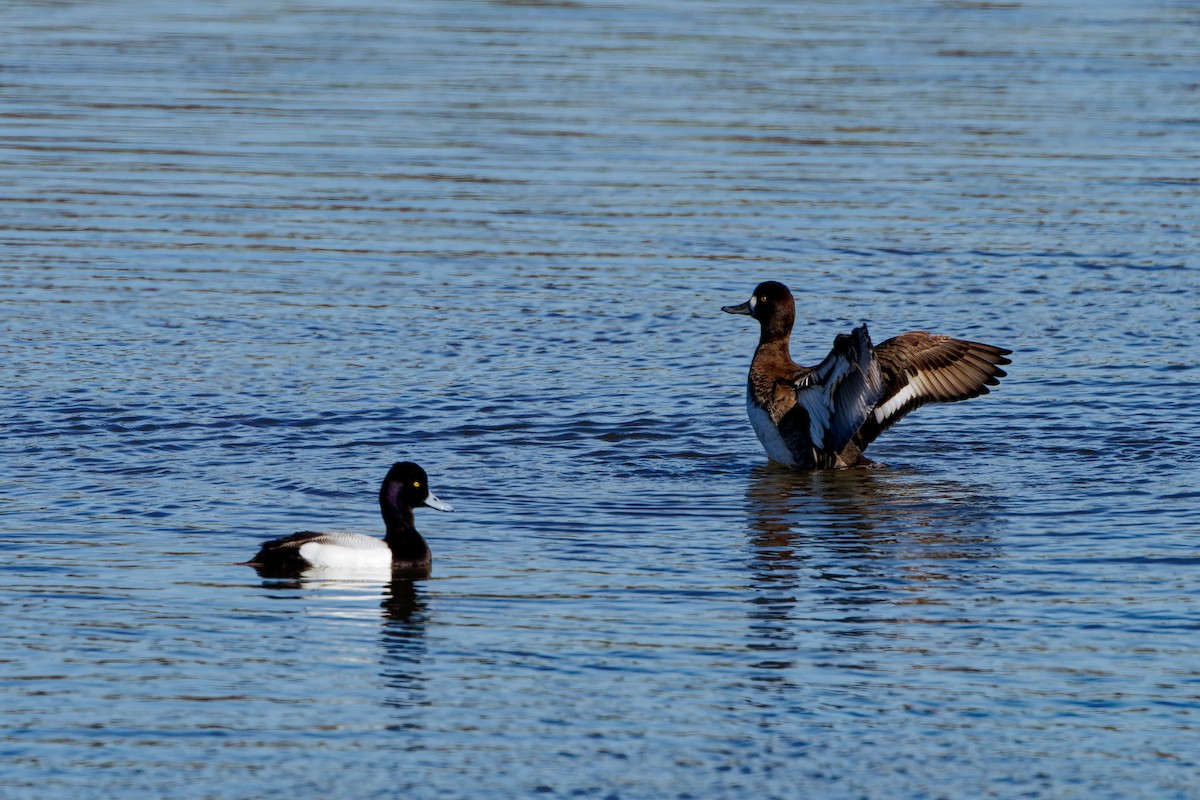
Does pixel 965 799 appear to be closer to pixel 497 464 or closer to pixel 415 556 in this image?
pixel 415 556

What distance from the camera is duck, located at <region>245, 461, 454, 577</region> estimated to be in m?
10.2

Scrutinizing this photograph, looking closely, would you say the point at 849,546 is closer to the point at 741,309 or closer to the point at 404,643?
the point at 404,643

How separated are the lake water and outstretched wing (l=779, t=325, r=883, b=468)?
14.1 inches

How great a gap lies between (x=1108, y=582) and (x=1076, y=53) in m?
22.3

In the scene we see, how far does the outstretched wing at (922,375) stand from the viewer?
13.7 meters

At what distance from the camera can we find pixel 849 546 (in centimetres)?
1130

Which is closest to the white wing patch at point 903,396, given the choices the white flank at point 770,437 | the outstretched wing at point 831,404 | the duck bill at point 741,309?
the outstretched wing at point 831,404

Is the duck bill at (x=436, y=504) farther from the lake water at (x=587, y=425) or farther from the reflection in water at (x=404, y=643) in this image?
the reflection in water at (x=404, y=643)

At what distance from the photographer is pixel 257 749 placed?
25.6 feet

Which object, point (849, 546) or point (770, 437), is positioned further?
point (770, 437)

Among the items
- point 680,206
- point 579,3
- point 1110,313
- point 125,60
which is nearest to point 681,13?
point 579,3

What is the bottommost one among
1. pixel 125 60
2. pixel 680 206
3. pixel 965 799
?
pixel 965 799

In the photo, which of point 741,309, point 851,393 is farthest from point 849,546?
point 741,309

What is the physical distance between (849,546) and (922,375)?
2786 millimetres
